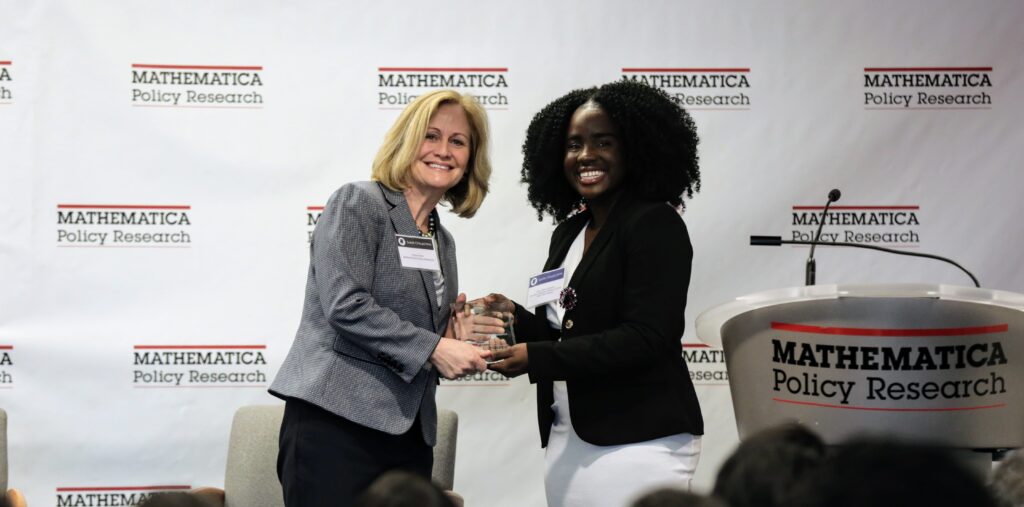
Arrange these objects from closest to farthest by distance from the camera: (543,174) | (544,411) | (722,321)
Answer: (722,321)
(544,411)
(543,174)

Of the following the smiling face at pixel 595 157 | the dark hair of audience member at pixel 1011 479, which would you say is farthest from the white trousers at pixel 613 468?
the dark hair of audience member at pixel 1011 479

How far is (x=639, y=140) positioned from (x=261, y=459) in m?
1.99

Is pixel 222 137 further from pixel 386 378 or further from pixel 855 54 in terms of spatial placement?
pixel 855 54

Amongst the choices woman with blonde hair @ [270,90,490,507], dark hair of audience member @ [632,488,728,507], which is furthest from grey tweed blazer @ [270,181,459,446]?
dark hair of audience member @ [632,488,728,507]

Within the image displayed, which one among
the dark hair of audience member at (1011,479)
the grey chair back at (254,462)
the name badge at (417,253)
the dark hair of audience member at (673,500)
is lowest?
the grey chair back at (254,462)

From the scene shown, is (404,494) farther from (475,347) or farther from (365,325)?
(475,347)

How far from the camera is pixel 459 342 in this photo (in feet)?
9.83

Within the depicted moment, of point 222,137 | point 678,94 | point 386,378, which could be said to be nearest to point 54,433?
point 222,137

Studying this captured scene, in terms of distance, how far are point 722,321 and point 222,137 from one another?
2.76m

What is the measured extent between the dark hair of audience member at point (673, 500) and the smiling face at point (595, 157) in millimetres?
2083

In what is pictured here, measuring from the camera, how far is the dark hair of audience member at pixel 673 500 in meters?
1.08

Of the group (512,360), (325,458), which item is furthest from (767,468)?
(325,458)

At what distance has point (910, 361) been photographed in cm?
222

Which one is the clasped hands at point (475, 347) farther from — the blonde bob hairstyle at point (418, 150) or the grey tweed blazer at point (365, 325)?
the blonde bob hairstyle at point (418, 150)
